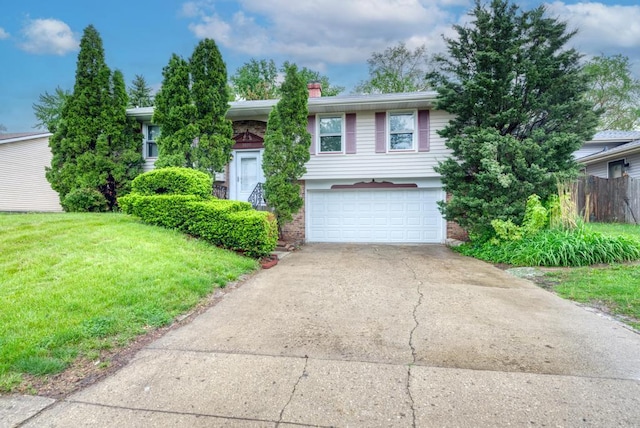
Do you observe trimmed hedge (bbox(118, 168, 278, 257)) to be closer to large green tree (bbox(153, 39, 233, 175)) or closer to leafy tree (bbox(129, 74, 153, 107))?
large green tree (bbox(153, 39, 233, 175))

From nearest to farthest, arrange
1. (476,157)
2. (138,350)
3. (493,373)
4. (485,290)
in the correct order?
(493,373) → (138,350) → (485,290) → (476,157)

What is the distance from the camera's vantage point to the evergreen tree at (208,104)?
33.3 feet

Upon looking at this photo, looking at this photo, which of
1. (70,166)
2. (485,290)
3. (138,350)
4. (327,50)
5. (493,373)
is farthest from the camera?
(327,50)

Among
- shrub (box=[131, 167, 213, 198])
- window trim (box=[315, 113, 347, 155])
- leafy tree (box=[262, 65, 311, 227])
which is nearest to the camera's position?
shrub (box=[131, 167, 213, 198])

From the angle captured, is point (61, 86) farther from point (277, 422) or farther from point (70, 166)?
point (277, 422)

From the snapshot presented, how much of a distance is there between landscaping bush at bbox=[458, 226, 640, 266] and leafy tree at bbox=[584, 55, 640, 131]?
2344cm

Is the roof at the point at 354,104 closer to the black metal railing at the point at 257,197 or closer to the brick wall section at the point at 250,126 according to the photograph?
the brick wall section at the point at 250,126

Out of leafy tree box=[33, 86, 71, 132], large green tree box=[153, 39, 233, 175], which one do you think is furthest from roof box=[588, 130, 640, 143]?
leafy tree box=[33, 86, 71, 132]

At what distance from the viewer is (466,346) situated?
3.37 m

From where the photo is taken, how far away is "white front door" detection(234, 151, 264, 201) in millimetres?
12172

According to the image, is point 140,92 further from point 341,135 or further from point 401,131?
point 401,131

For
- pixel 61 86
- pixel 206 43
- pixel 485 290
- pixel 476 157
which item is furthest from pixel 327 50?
pixel 61 86

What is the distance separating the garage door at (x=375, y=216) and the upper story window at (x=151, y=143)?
5772 mm

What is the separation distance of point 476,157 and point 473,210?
1.32 m
